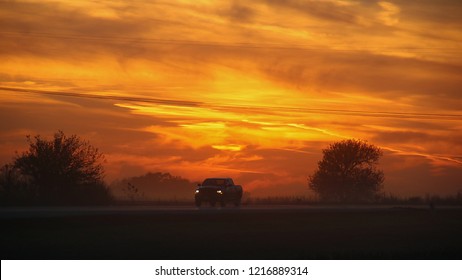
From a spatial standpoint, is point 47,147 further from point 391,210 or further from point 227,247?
point 227,247

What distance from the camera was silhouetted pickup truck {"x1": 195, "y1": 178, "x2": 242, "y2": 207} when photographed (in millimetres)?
66812

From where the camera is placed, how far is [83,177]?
75750mm

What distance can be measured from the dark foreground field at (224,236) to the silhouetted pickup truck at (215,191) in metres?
7.61

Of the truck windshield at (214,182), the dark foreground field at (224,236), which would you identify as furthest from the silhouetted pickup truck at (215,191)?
the dark foreground field at (224,236)

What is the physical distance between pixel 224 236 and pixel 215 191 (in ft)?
77.3

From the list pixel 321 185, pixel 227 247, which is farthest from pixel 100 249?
pixel 321 185

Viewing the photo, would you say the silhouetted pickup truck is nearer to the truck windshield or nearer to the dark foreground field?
the truck windshield

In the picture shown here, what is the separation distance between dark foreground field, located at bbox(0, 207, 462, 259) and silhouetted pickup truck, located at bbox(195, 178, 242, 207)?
7614 millimetres

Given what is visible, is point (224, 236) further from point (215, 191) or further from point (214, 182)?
point (214, 182)

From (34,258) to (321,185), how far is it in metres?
84.0

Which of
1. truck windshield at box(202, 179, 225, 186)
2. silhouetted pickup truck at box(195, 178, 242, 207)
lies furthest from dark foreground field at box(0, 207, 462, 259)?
truck windshield at box(202, 179, 225, 186)

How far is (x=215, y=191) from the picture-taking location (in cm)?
6675

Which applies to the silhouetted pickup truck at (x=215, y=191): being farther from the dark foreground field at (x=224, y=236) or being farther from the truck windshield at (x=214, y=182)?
the dark foreground field at (x=224, y=236)

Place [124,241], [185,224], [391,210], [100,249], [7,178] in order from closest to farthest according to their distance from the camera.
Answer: [100,249], [124,241], [185,224], [391,210], [7,178]
